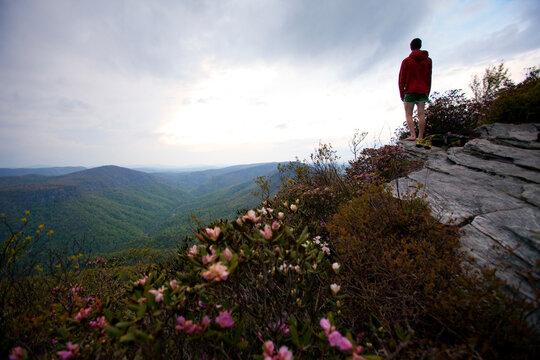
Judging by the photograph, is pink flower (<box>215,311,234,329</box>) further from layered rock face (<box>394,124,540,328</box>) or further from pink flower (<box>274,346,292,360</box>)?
layered rock face (<box>394,124,540,328</box>)

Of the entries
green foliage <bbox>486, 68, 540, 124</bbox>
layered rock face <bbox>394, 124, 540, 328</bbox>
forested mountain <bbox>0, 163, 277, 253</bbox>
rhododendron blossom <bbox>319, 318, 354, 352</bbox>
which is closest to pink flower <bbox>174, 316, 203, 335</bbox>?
rhododendron blossom <bbox>319, 318, 354, 352</bbox>

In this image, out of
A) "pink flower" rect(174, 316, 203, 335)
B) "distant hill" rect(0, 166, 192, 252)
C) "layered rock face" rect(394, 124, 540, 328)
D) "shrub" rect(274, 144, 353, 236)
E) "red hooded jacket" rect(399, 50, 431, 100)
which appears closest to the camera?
"pink flower" rect(174, 316, 203, 335)

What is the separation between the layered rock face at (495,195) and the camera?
7.00ft

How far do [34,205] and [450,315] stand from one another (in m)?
215

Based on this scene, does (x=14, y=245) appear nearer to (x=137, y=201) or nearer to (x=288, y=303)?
(x=288, y=303)

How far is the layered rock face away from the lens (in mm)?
2133

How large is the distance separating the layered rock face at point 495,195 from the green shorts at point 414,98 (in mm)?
1435

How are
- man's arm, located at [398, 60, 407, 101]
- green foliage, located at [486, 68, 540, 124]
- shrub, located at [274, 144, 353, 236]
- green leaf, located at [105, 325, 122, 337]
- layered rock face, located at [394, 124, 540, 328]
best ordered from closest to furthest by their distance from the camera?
green leaf, located at [105, 325, 122, 337]
layered rock face, located at [394, 124, 540, 328]
shrub, located at [274, 144, 353, 236]
green foliage, located at [486, 68, 540, 124]
man's arm, located at [398, 60, 407, 101]

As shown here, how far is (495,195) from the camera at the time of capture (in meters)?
3.19

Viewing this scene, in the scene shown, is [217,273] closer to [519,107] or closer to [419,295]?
[419,295]

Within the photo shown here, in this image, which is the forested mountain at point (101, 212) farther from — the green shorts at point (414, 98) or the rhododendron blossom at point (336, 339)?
the rhododendron blossom at point (336, 339)

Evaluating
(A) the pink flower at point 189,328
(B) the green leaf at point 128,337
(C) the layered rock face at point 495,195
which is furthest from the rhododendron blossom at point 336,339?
(C) the layered rock face at point 495,195

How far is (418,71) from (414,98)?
68 centimetres

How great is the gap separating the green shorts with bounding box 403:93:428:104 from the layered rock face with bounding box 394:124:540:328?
1.44 m
